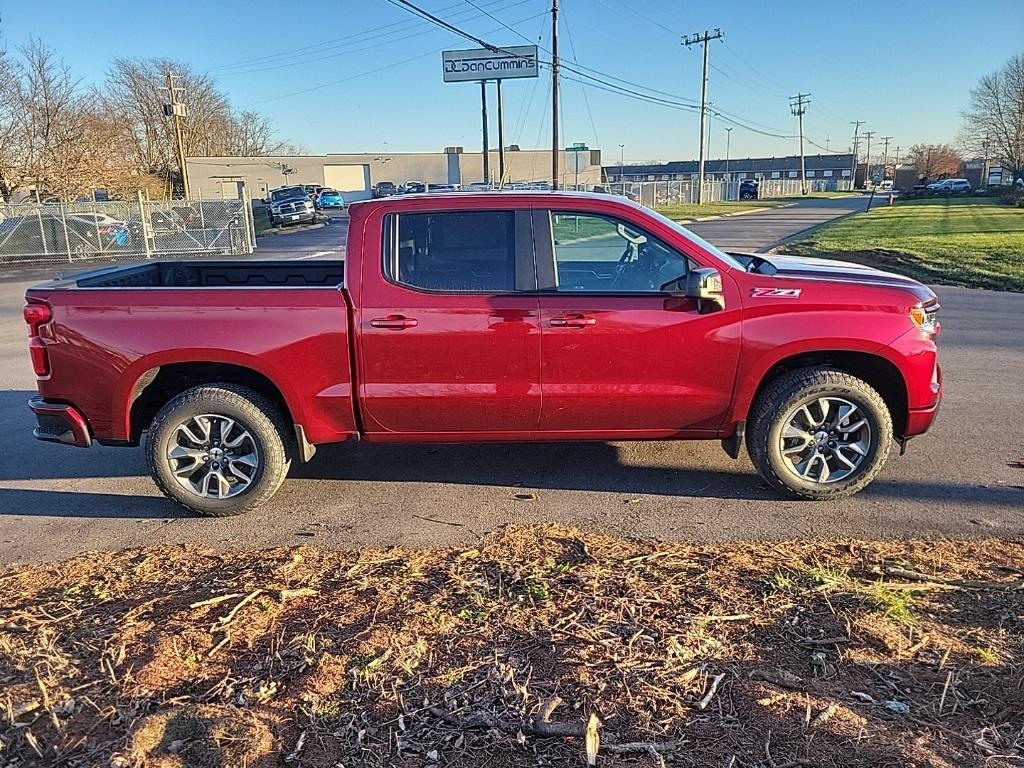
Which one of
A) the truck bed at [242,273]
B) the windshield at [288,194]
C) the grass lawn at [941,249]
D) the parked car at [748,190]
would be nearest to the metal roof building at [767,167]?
the parked car at [748,190]

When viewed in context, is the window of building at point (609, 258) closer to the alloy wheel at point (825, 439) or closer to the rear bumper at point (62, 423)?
the alloy wheel at point (825, 439)

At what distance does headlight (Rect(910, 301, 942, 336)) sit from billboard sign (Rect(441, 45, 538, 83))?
3874cm

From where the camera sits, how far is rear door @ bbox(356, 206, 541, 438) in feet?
14.7

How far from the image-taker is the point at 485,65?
4184 centimetres

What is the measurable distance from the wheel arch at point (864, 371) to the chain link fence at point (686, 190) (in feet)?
81.9

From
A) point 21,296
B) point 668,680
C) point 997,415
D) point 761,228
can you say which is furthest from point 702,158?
point 668,680

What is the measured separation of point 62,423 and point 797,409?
175 inches

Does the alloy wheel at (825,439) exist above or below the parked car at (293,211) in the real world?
below

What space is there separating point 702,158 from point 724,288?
61491 millimetres

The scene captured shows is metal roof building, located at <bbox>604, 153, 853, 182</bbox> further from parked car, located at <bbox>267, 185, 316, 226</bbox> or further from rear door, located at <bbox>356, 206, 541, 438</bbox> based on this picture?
rear door, located at <bbox>356, 206, 541, 438</bbox>

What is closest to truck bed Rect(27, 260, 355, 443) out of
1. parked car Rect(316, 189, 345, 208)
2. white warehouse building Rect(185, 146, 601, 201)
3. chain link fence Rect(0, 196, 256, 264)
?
chain link fence Rect(0, 196, 256, 264)

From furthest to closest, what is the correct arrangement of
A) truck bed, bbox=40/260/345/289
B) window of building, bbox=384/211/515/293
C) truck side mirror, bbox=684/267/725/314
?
truck bed, bbox=40/260/345/289, window of building, bbox=384/211/515/293, truck side mirror, bbox=684/267/725/314

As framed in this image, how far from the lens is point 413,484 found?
523 cm

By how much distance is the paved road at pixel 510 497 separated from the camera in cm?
438
